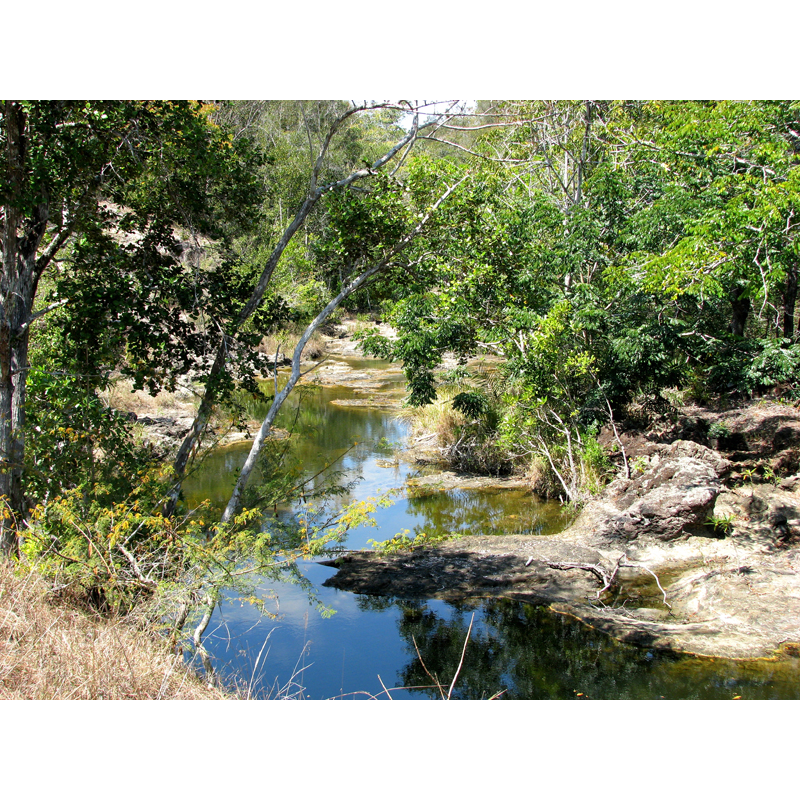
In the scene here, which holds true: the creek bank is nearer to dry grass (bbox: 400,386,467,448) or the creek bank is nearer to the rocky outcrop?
the rocky outcrop

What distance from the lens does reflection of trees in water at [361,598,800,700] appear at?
167 inches

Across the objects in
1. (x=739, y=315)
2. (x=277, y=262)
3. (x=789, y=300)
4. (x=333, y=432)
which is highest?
(x=277, y=262)

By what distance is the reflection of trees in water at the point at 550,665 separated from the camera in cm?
425

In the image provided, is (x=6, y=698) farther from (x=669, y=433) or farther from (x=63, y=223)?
(x=669, y=433)

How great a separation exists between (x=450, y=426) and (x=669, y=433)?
3.01 meters

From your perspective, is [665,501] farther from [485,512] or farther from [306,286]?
[306,286]

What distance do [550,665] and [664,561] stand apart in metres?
1.96

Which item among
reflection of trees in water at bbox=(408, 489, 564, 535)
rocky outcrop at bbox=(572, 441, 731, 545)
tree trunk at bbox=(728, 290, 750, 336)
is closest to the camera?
rocky outcrop at bbox=(572, 441, 731, 545)

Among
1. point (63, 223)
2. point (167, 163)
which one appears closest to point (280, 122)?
point (167, 163)

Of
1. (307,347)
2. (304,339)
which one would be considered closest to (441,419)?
(304,339)

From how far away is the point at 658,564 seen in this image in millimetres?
5984

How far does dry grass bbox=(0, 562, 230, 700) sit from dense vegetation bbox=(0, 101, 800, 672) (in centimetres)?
40

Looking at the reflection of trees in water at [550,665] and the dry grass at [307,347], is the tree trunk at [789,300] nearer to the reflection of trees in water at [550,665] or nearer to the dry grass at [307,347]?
the reflection of trees in water at [550,665]

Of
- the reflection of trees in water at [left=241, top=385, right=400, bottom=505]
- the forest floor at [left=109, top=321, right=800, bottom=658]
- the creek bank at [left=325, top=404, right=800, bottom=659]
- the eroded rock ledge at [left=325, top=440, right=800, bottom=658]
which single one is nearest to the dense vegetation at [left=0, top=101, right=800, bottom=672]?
the forest floor at [left=109, top=321, right=800, bottom=658]
